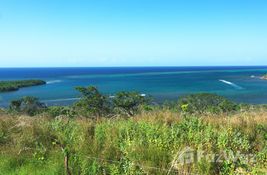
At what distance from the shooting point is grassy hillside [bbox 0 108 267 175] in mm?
5438

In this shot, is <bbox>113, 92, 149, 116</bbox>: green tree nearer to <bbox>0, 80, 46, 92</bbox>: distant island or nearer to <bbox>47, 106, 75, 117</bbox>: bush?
<bbox>47, 106, 75, 117</bbox>: bush

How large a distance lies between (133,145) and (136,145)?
7cm

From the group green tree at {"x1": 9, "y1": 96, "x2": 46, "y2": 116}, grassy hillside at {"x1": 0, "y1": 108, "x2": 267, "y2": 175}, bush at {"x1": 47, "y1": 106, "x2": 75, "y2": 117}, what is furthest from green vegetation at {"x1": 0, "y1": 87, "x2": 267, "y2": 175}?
green tree at {"x1": 9, "y1": 96, "x2": 46, "y2": 116}

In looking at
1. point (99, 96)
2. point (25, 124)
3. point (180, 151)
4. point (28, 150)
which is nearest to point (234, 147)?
point (180, 151)

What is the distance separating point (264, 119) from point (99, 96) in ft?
45.7

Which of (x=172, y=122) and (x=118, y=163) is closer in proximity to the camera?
(x=118, y=163)

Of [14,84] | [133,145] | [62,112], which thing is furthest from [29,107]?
[14,84]

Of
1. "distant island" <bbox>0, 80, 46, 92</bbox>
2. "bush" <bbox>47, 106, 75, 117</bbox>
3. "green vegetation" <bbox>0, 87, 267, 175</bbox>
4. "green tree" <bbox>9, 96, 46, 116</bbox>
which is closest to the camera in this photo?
"green vegetation" <bbox>0, 87, 267, 175</bbox>

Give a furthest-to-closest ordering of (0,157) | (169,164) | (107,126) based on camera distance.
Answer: (107,126)
(0,157)
(169,164)

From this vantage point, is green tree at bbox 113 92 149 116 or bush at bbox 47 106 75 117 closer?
bush at bbox 47 106 75 117

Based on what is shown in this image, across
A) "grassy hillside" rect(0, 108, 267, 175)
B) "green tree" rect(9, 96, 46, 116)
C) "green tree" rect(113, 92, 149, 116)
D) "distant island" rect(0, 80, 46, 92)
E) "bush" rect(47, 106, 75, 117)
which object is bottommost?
"distant island" rect(0, 80, 46, 92)

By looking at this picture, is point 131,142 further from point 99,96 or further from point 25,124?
point 99,96

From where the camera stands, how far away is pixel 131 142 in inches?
247

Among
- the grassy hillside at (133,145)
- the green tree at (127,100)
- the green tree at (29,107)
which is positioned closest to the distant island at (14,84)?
the green tree at (29,107)
